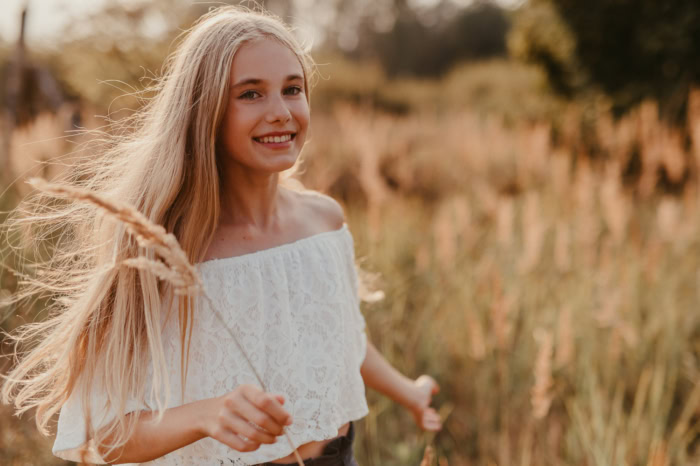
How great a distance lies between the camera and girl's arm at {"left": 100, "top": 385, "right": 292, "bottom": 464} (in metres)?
0.93

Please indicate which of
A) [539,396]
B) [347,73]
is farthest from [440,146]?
[347,73]

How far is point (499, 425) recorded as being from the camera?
276cm

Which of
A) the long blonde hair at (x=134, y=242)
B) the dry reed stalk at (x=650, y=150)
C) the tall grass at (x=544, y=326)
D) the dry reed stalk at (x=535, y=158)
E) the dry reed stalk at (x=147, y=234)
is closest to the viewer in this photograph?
the dry reed stalk at (x=147, y=234)

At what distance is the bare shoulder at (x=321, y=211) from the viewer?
1.73 m

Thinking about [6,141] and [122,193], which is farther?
[6,141]

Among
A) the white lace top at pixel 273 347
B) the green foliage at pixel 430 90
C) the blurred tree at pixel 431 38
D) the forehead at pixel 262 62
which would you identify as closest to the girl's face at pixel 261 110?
the forehead at pixel 262 62

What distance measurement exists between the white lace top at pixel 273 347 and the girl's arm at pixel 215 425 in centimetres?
8

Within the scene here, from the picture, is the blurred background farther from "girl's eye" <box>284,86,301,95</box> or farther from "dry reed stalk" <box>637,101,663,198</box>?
"girl's eye" <box>284,86,301,95</box>

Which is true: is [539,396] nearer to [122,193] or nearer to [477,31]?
[122,193]

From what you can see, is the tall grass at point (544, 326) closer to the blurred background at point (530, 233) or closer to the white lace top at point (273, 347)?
the blurred background at point (530, 233)

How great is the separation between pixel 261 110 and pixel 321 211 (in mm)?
478

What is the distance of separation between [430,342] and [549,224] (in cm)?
168

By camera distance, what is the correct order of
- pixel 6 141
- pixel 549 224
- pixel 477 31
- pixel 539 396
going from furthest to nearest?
1. pixel 477 31
2. pixel 549 224
3. pixel 6 141
4. pixel 539 396

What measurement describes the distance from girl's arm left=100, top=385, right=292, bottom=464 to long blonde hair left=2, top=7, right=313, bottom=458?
4 centimetres
